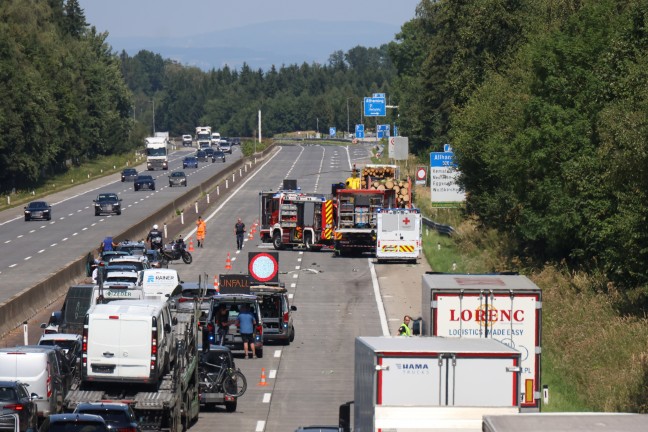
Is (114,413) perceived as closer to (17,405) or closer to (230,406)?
(17,405)

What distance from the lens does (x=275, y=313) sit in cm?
3703

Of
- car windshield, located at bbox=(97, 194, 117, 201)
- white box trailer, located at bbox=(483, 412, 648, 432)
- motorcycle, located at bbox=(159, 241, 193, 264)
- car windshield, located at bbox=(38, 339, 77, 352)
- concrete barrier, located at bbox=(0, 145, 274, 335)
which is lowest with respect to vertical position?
car windshield, located at bbox=(97, 194, 117, 201)

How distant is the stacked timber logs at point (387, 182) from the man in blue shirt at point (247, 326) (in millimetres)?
27927

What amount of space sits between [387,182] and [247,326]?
2975cm

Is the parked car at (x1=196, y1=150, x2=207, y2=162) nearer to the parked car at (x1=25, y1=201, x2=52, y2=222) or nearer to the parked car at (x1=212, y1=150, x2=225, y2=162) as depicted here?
the parked car at (x1=212, y1=150, x2=225, y2=162)

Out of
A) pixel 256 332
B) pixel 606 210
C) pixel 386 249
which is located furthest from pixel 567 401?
pixel 386 249

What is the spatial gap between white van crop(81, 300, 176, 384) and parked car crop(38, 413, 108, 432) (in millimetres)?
3988

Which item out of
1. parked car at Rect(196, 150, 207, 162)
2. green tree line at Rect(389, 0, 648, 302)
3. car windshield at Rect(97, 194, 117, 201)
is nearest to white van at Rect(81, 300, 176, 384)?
green tree line at Rect(389, 0, 648, 302)

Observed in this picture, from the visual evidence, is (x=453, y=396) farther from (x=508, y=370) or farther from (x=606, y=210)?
(x=606, y=210)

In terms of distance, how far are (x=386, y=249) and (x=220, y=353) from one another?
30.3 meters

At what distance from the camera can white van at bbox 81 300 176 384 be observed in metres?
23.2

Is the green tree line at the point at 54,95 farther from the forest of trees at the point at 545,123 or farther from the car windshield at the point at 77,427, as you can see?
the car windshield at the point at 77,427

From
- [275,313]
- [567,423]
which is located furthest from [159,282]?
[567,423]

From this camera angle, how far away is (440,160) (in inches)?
2499
